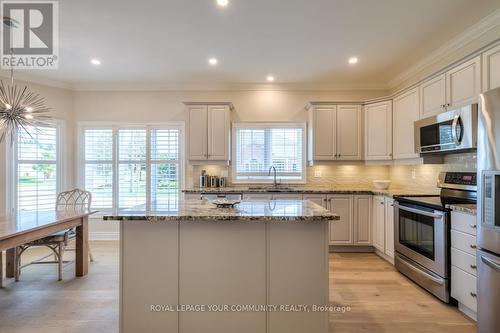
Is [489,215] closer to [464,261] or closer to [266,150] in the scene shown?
[464,261]

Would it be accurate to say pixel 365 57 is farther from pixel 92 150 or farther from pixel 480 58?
pixel 92 150

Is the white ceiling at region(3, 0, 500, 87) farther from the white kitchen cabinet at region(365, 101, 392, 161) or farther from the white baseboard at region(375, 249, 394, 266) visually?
the white baseboard at region(375, 249, 394, 266)

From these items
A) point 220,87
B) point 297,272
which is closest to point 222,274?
point 297,272

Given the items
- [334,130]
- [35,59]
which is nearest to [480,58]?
[334,130]

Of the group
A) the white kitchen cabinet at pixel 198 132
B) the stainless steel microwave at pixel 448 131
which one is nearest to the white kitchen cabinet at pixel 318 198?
the stainless steel microwave at pixel 448 131

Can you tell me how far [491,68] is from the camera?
2.36m

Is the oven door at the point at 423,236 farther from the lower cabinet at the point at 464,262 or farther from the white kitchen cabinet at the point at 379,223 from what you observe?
the white kitchen cabinet at the point at 379,223

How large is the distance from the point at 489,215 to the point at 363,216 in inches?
86.4

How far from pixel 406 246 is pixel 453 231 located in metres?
0.74

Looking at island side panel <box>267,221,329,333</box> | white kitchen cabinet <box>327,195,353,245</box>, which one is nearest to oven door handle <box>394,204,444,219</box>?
white kitchen cabinet <box>327,195,353,245</box>

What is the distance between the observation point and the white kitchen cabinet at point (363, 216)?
158 inches

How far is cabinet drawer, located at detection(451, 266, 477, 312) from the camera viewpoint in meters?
2.21

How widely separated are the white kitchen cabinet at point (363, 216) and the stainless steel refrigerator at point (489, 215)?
78.7 inches

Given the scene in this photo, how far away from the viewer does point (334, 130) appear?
14.3ft
